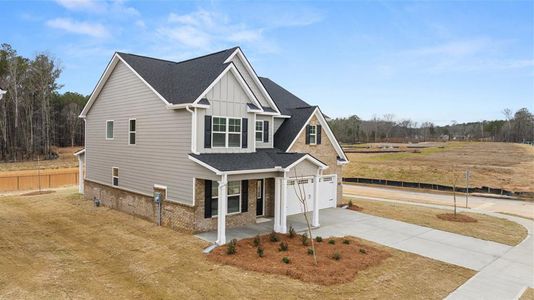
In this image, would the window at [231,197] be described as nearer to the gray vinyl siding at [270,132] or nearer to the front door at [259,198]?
the front door at [259,198]

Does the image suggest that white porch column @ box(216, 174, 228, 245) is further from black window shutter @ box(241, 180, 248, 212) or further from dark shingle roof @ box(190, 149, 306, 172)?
black window shutter @ box(241, 180, 248, 212)

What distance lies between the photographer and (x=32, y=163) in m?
48.0

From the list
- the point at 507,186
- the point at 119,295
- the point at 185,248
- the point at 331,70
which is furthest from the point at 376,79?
the point at 119,295

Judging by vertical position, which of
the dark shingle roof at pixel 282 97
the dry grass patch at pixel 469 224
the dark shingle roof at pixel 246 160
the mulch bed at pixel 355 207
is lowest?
the dry grass patch at pixel 469 224

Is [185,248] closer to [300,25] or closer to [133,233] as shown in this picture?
[133,233]

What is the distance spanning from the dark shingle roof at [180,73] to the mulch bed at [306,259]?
651 cm

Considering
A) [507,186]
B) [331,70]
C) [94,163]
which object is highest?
[331,70]

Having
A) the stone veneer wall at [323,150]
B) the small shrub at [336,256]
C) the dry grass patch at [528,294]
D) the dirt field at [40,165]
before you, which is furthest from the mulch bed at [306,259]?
the dirt field at [40,165]

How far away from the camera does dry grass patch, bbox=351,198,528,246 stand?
15703mm

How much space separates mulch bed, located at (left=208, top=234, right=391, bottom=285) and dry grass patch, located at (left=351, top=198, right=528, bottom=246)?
632 centimetres

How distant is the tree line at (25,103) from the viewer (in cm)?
4762

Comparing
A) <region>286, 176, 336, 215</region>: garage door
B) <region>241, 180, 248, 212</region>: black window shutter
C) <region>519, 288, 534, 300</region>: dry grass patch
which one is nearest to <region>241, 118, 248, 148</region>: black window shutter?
<region>241, 180, 248, 212</region>: black window shutter

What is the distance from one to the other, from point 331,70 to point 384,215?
18.8m

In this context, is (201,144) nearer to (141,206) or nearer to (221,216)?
(221,216)
